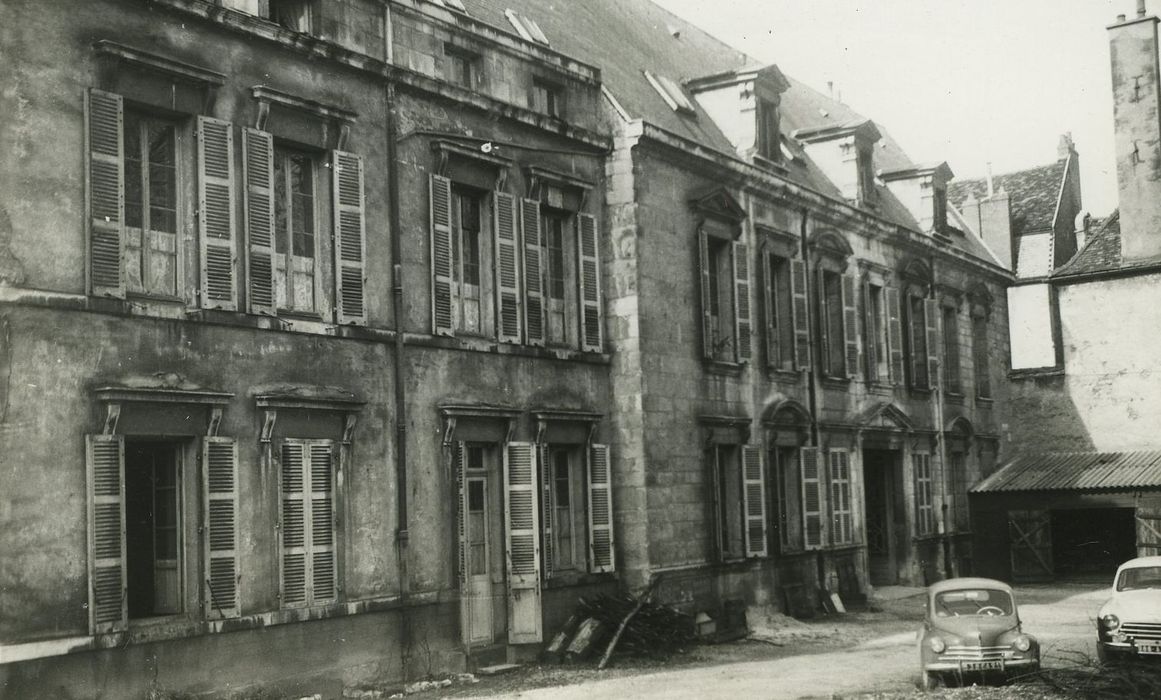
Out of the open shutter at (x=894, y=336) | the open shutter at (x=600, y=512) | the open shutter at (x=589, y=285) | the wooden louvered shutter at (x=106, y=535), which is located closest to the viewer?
the wooden louvered shutter at (x=106, y=535)

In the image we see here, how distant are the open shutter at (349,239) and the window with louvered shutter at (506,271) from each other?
2434mm

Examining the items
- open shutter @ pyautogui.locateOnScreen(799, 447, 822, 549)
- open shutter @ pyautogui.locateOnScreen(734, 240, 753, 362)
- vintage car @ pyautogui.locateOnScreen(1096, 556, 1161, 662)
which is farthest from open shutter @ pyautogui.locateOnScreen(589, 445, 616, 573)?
vintage car @ pyautogui.locateOnScreen(1096, 556, 1161, 662)

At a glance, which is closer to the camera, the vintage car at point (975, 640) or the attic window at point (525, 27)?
the vintage car at point (975, 640)

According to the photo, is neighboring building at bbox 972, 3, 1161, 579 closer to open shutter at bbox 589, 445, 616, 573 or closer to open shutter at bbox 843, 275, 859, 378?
open shutter at bbox 843, 275, 859, 378

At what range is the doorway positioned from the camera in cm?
2666

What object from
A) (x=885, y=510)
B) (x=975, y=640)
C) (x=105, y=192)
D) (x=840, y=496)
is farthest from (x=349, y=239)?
(x=885, y=510)

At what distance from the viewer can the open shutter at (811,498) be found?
22672 millimetres

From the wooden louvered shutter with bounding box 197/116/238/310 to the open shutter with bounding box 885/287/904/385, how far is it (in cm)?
1724

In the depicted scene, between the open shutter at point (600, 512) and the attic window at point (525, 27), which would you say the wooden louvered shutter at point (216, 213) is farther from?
the attic window at point (525, 27)

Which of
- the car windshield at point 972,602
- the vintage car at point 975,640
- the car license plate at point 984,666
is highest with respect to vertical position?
the car windshield at point 972,602

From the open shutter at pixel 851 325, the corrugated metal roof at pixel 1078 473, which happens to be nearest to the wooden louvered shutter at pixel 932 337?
the corrugated metal roof at pixel 1078 473

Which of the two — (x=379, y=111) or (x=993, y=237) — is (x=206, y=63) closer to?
(x=379, y=111)

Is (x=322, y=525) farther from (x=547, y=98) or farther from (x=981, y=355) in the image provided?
(x=981, y=355)

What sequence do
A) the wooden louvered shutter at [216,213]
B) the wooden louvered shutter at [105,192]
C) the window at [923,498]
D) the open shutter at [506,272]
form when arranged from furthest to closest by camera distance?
the window at [923,498]
the open shutter at [506,272]
the wooden louvered shutter at [216,213]
the wooden louvered shutter at [105,192]
